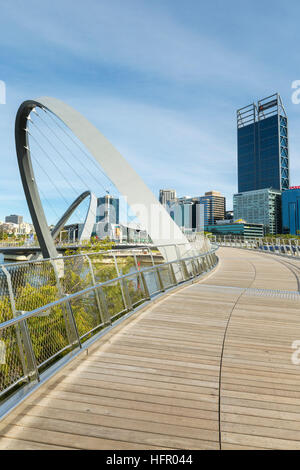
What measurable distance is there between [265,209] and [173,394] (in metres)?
161

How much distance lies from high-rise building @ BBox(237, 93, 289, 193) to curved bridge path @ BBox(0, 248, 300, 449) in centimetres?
18402

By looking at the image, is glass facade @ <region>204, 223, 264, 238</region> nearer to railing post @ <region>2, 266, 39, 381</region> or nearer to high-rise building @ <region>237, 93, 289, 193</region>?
high-rise building @ <region>237, 93, 289, 193</region>

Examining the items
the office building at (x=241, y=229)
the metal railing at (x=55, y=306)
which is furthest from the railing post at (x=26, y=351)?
the office building at (x=241, y=229)

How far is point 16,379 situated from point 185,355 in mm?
2033

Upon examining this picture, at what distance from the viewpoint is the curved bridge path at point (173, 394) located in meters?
2.60

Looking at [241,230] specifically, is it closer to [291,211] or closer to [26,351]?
[291,211]

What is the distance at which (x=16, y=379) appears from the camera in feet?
10.7

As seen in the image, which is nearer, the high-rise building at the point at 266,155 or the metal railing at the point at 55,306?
the metal railing at the point at 55,306

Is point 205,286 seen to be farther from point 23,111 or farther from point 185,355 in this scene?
point 23,111

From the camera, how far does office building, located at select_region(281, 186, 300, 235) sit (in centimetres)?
14138

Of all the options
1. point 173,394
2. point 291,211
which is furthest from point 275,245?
point 291,211

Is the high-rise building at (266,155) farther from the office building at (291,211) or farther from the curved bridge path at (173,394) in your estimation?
the curved bridge path at (173,394)

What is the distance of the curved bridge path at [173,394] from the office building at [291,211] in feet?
481

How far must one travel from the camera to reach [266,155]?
183 m
